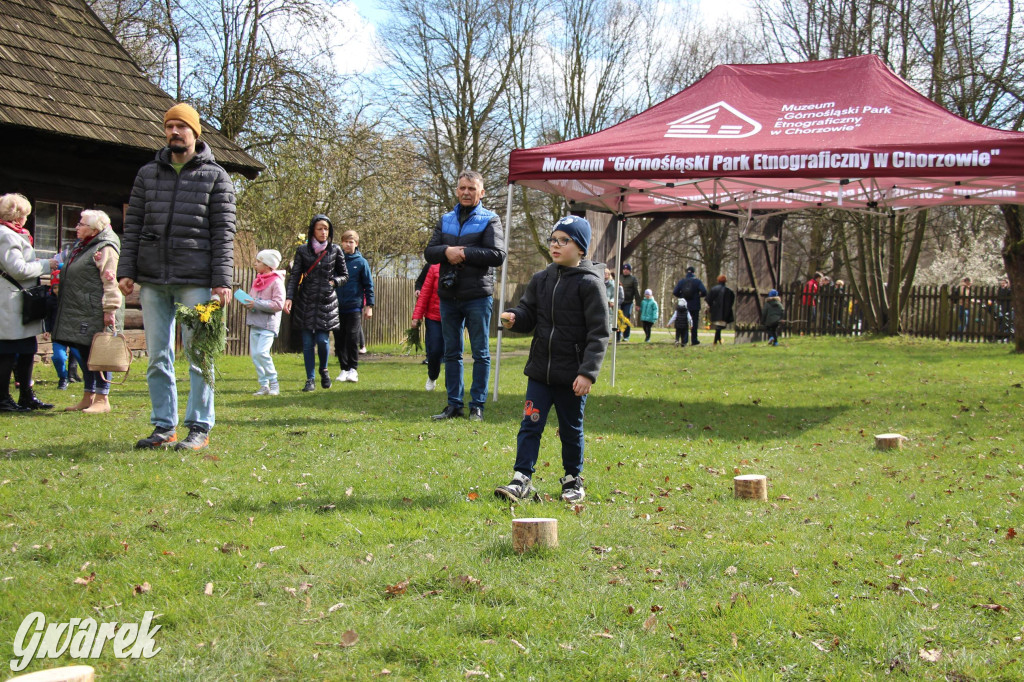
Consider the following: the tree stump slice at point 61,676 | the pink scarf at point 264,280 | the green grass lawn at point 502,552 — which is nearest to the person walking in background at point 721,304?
the green grass lawn at point 502,552

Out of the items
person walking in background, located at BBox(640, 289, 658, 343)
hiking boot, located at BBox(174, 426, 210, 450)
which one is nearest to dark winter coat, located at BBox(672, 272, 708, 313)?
person walking in background, located at BBox(640, 289, 658, 343)

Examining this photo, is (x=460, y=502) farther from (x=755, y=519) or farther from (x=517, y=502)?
(x=755, y=519)

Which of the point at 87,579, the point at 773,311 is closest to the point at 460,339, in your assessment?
the point at 87,579

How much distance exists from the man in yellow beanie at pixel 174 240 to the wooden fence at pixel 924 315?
62.0 ft

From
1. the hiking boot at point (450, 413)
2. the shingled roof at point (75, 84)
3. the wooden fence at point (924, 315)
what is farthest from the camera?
→ the wooden fence at point (924, 315)

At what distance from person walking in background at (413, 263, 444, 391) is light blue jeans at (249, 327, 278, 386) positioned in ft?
5.63

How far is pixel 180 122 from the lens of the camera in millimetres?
6129

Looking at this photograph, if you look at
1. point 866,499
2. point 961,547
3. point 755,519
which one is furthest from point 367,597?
point 866,499

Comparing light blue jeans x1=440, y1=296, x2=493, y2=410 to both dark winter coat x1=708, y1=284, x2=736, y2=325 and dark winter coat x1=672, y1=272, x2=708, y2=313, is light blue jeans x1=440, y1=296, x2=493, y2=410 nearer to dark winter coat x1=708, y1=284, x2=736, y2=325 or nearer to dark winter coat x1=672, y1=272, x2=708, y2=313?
dark winter coat x1=672, y1=272, x2=708, y2=313

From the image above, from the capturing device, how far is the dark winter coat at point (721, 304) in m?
22.9

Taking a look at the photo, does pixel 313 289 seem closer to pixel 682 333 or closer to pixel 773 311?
pixel 682 333

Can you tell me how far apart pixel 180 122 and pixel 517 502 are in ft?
11.4

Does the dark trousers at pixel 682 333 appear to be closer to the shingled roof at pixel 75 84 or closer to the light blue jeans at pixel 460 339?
the shingled roof at pixel 75 84

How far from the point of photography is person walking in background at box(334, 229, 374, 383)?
37.9ft
